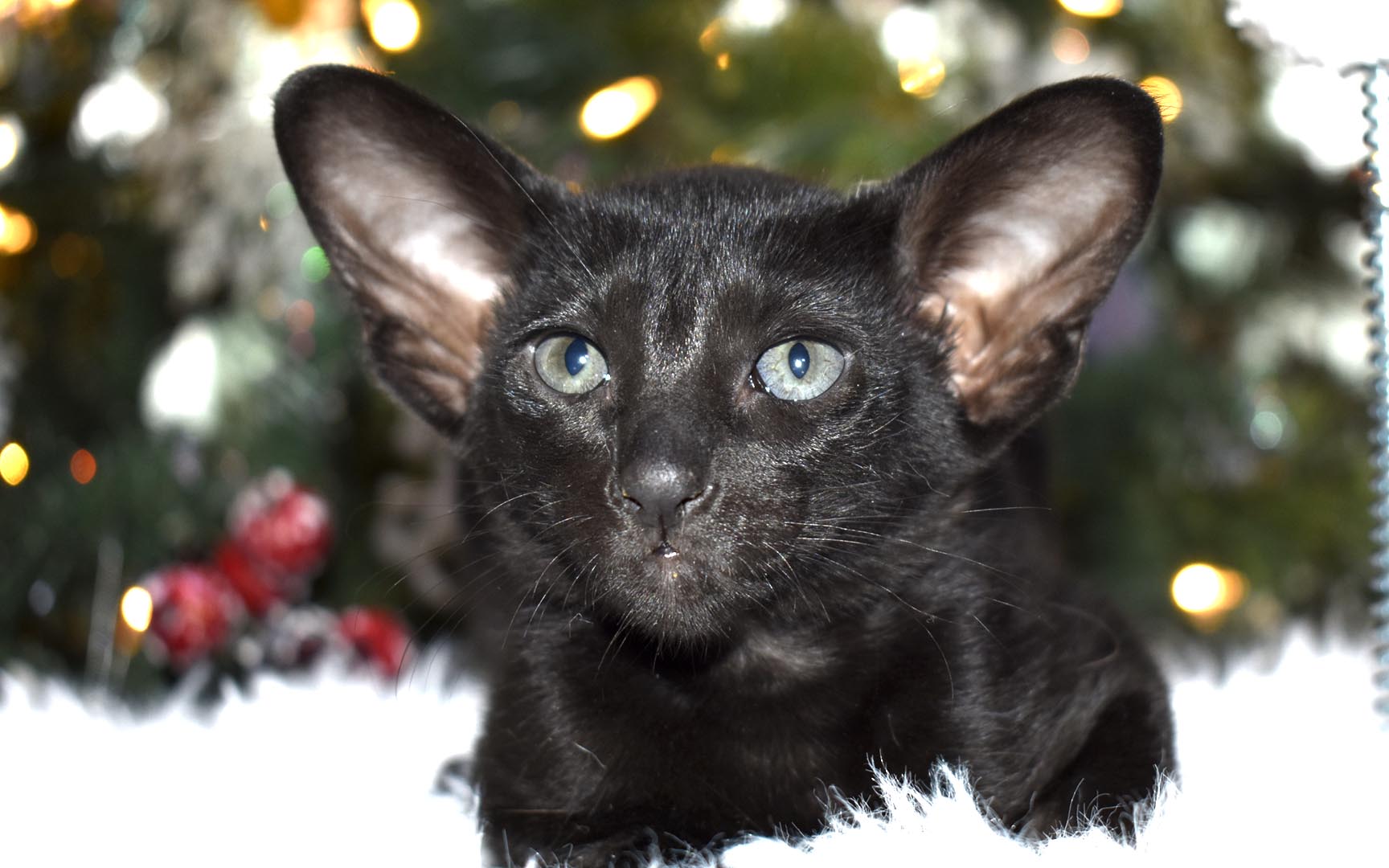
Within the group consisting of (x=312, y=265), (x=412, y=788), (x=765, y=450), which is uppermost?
(x=765, y=450)

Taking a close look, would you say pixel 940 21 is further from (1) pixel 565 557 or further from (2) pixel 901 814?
(2) pixel 901 814

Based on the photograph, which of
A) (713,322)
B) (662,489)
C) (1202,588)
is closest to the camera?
(662,489)

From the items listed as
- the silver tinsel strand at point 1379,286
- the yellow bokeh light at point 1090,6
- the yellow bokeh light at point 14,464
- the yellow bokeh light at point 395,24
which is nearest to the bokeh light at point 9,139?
the yellow bokeh light at point 14,464

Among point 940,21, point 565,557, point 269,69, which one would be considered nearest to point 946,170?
point 565,557

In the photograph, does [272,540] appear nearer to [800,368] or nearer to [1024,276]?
[800,368]

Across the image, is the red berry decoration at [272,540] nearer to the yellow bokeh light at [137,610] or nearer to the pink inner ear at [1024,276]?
the yellow bokeh light at [137,610]

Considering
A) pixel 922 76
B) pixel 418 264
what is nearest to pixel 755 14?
pixel 922 76
